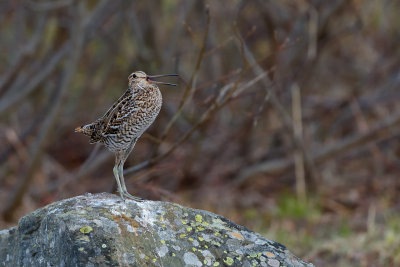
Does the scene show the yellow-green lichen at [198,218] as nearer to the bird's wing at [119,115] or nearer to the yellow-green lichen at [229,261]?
the yellow-green lichen at [229,261]

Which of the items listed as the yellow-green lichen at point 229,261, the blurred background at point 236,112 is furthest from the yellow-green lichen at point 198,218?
the blurred background at point 236,112

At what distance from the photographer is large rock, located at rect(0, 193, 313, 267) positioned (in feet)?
9.84

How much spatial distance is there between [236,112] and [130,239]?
8.17 meters

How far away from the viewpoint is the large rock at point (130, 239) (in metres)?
3.00

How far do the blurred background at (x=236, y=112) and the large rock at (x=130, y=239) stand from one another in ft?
13.1

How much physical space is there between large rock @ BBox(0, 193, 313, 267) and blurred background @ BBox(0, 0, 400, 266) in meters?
3.98

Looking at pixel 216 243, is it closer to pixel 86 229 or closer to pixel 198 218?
pixel 198 218

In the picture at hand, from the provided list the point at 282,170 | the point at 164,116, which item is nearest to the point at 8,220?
the point at 164,116

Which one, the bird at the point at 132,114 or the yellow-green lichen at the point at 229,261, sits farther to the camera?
the bird at the point at 132,114

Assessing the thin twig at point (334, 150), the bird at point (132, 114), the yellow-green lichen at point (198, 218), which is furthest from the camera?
the thin twig at point (334, 150)

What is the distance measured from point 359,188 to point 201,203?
Result: 2779mm

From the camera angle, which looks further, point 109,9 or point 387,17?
point 387,17

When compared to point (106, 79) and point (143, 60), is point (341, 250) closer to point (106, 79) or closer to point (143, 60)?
point (143, 60)

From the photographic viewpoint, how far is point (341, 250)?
6496mm
